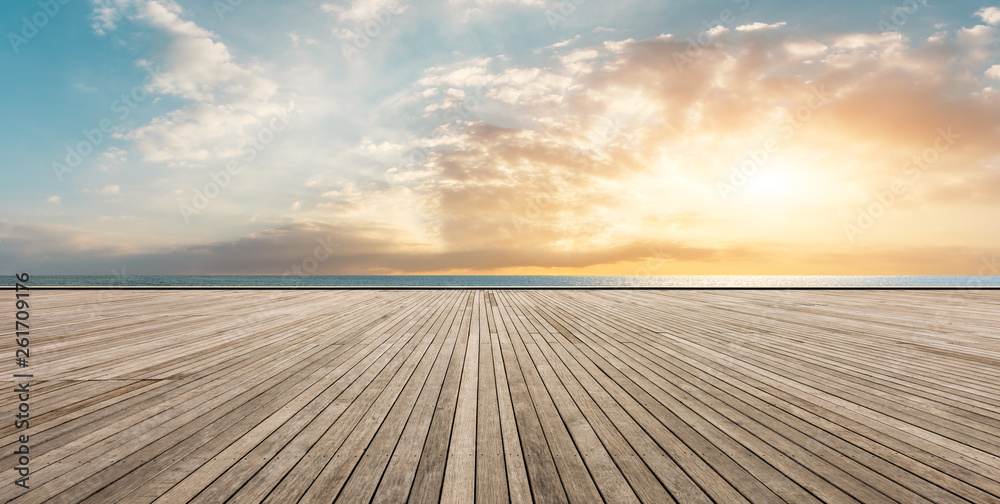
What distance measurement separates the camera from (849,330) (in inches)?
213

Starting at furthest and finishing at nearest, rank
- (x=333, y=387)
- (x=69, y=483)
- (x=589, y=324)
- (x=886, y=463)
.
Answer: (x=589, y=324) → (x=333, y=387) → (x=886, y=463) → (x=69, y=483)

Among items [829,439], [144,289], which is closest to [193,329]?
[829,439]

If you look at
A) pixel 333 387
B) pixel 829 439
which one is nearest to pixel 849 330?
pixel 829 439

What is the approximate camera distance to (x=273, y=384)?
299 cm

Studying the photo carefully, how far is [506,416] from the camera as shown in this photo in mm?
2389

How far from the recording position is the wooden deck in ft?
5.54

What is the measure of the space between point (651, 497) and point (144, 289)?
14.7m

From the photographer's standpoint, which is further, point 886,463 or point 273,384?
point 273,384

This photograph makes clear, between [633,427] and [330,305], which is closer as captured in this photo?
[633,427]

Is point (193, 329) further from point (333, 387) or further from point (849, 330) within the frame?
point (849, 330)

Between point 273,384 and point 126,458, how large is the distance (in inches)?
43.1

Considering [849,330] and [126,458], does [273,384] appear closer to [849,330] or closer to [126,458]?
[126,458]

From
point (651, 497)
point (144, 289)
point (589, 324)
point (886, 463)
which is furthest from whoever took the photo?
point (144, 289)

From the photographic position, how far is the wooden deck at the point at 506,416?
169 cm
